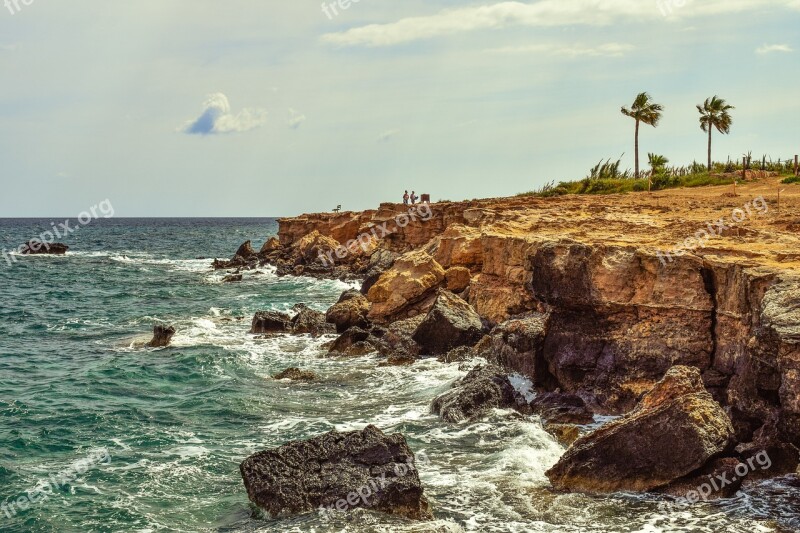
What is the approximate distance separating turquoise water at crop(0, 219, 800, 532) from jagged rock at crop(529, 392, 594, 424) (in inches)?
23.3

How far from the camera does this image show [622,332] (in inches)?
742

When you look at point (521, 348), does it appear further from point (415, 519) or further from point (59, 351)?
point (59, 351)

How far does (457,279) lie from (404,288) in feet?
8.14

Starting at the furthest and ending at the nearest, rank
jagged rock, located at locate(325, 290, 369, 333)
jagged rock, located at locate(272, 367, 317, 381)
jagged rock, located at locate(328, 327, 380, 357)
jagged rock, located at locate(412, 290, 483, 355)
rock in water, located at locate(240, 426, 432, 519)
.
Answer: jagged rock, located at locate(325, 290, 369, 333), jagged rock, located at locate(328, 327, 380, 357), jagged rock, located at locate(412, 290, 483, 355), jagged rock, located at locate(272, 367, 317, 381), rock in water, located at locate(240, 426, 432, 519)

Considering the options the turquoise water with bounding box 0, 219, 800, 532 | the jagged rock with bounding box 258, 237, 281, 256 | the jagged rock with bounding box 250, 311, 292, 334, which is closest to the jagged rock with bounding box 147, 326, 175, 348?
the turquoise water with bounding box 0, 219, 800, 532

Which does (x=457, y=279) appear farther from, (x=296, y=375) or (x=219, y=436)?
(x=219, y=436)

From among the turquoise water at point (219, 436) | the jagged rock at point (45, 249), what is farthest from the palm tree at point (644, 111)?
the jagged rock at point (45, 249)

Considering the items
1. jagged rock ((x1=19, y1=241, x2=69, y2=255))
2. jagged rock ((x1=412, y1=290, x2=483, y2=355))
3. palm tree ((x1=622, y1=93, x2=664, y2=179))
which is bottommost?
jagged rock ((x1=412, y1=290, x2=483, y2=355))

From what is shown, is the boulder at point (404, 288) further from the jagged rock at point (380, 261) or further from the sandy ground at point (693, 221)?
the jagged rock at point (380, 261)

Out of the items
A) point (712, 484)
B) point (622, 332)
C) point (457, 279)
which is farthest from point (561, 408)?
point (457, 279)

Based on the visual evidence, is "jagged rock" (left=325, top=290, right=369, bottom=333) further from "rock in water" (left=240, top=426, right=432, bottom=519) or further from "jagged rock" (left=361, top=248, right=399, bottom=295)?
"rock in water" (left=240, top=426, right=432, bottom=519)

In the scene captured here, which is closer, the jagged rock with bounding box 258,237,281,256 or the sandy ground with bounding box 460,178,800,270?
the sandy ground with bounding box 460,178,800,270

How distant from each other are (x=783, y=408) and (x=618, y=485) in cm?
334

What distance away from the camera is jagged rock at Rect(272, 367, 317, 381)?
24406mm
